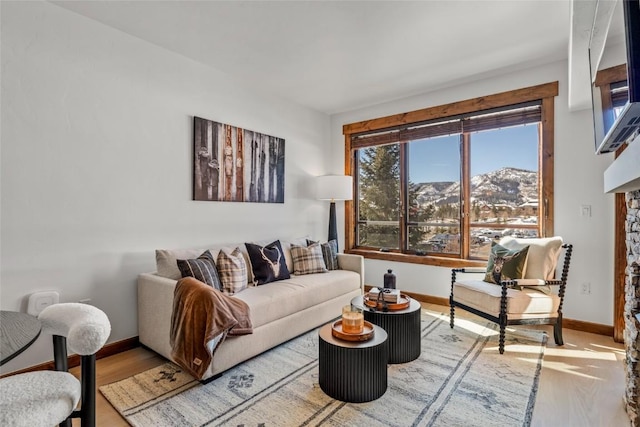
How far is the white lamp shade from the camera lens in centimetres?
422

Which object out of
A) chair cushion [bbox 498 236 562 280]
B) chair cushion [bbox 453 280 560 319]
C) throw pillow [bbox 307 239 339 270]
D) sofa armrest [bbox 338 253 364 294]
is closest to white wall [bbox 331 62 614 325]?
chair cushion [bbox 498 236 562 280]

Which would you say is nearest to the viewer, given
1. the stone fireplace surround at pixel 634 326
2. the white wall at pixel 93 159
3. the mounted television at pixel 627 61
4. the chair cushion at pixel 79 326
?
the chair cushion at pixel 79 326

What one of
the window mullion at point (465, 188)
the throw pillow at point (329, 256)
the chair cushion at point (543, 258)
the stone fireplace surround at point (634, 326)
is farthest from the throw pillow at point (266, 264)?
the stone fireplace surround at point (634, 326)

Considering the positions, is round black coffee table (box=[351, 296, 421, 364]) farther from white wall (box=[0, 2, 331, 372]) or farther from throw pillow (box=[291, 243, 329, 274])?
white wall (box=[0, 2, 331, 372])

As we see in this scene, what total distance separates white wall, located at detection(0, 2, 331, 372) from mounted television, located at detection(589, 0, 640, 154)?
307 centimetres

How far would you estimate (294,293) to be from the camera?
281 cm

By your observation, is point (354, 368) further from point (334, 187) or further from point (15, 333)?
point (334, 187)

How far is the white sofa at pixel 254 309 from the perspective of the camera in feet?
7.66

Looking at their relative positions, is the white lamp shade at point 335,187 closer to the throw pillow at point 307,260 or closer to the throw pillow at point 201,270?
the throw pillow at point 307,260

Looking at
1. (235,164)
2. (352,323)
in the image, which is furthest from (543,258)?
(235,164)

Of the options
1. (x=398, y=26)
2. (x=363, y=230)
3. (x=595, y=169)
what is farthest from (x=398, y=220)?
(x=398, y=26)

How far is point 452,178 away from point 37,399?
13.0ft

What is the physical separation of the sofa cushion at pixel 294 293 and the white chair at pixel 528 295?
1.12m

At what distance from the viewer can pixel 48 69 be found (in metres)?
2.29
